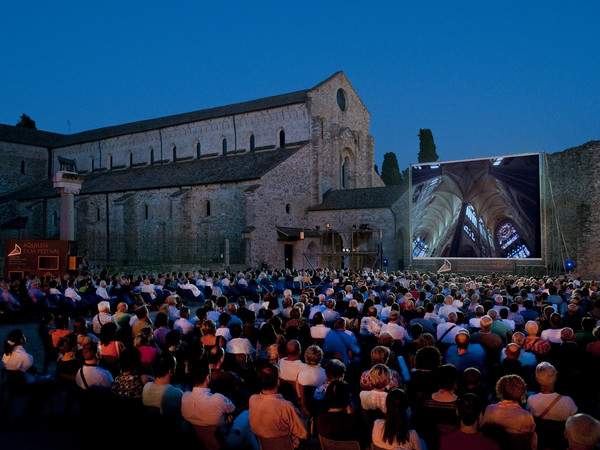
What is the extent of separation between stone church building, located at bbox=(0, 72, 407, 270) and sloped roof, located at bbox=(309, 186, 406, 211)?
10 centimetres

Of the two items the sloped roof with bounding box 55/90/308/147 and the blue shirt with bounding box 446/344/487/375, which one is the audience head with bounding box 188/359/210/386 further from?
the sloped roof with bounding box 55/90/308/147

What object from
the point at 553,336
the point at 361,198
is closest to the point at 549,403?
the point at 553,336

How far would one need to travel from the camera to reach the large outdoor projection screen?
27094mm

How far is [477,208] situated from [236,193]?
50.2 feet

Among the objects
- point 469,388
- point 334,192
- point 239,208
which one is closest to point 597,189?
point 334,192

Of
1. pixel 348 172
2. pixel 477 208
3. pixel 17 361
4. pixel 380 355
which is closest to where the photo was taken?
pixel 380 355

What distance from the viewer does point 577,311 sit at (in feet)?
31.4

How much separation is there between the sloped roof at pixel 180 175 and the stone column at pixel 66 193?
10.4 metres

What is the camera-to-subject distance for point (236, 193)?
108 ft

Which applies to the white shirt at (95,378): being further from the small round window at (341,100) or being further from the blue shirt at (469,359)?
the small round window at (341,100)

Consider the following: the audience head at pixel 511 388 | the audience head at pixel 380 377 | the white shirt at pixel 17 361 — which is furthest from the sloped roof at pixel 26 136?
the audience head at pixel 511 388

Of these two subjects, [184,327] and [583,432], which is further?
[184,327]

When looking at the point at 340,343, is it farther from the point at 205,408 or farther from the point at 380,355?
the point at 205,408

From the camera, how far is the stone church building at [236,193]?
3284 centimetres
